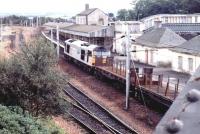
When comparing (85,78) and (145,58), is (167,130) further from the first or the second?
(145,58)

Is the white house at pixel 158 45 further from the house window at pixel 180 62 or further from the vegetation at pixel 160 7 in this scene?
the vegetation at pixel 160 7

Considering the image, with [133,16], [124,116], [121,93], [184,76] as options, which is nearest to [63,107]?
[124,116]

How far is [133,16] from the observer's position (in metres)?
88.4

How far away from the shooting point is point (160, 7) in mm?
81750

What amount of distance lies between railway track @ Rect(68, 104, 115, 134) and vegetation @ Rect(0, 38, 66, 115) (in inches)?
85.9

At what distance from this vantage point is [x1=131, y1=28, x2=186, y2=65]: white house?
4169 cm

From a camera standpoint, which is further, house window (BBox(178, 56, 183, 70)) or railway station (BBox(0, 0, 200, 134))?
house window (BBox(178, 56, 183, 70))

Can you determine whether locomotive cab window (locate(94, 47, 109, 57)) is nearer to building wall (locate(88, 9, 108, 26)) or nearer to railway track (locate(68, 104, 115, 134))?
railway track (locate(68, 104, 115, 134))

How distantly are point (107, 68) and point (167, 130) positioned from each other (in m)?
36.5

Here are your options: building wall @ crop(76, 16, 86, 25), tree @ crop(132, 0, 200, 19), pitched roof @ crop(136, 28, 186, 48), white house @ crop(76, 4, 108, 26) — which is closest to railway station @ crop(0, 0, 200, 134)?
Answer: pitched roof @ crop(136, 28, 186, 48)

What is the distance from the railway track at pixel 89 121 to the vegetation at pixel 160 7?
54848 millimetres

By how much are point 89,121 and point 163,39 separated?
73.2 feet

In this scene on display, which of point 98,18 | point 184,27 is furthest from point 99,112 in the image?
point 98,18

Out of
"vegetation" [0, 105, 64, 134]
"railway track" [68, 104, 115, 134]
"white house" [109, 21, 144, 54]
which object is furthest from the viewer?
"white house" [109, 21, 144, 54]
